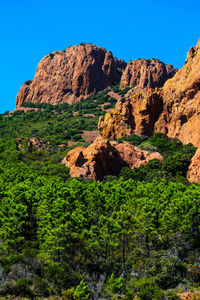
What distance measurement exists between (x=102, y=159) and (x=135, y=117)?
2474 centimetres

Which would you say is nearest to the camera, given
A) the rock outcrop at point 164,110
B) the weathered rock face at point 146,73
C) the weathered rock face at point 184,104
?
the weathered rock face at point 184,104

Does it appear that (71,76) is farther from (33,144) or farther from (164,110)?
(164,110)

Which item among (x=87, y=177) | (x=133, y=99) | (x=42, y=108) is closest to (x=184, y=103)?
(x=133, y=99)

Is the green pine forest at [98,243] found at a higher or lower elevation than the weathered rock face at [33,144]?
lower

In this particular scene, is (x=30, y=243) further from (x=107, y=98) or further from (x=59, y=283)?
(x=107, y=98)

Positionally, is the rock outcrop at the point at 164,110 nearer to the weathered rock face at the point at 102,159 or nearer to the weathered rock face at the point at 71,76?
the weathered rock face at the point at 102,159

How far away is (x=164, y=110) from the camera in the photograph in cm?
8669

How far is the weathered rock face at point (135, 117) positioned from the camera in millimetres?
87500

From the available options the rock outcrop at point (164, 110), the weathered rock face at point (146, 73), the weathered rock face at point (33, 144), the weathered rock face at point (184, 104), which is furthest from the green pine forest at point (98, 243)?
the weathered rock face at point (146, 73)

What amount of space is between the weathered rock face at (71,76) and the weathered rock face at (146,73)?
42.2 ft

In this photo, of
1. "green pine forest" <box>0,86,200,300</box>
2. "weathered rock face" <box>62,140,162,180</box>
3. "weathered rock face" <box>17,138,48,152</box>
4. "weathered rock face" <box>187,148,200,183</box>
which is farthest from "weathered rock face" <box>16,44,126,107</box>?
"green pine forest" <box>0,86,200,300</box>

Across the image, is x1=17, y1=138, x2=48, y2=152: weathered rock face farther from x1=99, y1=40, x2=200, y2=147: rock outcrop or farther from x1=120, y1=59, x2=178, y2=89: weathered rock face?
x1=120, y1=59, x2=178, y2=89: weathered rock face

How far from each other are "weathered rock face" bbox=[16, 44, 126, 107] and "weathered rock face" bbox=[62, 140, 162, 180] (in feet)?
289

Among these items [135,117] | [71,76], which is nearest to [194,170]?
[135,117]
